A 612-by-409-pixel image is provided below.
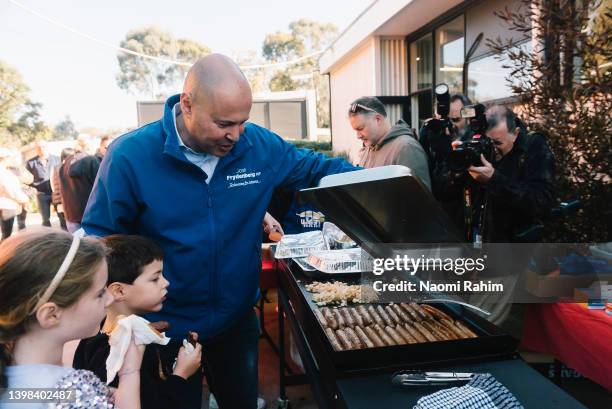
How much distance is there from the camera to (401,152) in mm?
3076

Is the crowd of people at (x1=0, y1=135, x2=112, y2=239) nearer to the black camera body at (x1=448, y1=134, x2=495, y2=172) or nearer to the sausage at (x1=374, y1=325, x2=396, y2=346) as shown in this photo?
the black camera body at (x1=448, y1=134, x2=495, y2=172)

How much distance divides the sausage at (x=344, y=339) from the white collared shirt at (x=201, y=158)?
68cm

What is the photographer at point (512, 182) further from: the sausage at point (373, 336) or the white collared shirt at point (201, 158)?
the white collared shirt at point (201, 158)

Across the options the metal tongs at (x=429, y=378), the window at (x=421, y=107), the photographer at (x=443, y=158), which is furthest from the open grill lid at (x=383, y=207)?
the window at (x=421, y=107)

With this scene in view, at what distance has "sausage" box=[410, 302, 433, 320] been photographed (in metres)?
1.56

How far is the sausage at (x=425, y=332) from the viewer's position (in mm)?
1377

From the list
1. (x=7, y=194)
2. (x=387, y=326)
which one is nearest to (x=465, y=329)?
(x=387, y=326)

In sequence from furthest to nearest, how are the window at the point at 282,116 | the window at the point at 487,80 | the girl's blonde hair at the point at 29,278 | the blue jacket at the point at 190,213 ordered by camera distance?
the window at the point at 282,116 < the window at the point at 487,80 < the blue jacket at the point at 190,213 < the girl's blonde hair at the point at 29,278

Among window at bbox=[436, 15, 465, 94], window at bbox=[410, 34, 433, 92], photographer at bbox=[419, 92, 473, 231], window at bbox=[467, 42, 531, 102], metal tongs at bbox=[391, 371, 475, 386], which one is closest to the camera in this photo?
metal tongs at bbox=[391, 371, 475, 386]

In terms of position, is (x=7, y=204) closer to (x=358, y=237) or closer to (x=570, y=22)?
(x=358, y=237)

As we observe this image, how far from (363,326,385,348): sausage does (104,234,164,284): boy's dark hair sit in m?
0.74

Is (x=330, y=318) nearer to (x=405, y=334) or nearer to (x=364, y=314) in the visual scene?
(x=364, y=314)

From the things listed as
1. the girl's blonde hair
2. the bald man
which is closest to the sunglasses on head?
the bald man

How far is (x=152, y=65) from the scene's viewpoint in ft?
146
